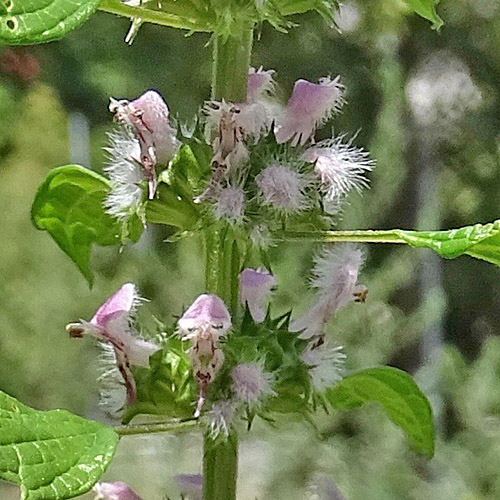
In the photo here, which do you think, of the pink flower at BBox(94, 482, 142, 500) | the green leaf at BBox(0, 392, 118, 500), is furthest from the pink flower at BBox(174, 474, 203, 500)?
the green leaf at BBox(0, 392, 118, 500)

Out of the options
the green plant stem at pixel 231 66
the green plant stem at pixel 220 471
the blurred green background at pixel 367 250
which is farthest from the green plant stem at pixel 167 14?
the blurred green background at pixel 367 250

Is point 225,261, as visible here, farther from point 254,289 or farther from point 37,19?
point 37,19

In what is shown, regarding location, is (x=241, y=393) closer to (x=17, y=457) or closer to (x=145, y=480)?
(x=17, y=457)

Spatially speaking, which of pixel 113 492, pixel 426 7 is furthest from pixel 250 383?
pixel 426 7

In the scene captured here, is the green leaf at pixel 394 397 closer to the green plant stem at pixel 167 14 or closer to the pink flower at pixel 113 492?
the pink flower at pixel 113 492

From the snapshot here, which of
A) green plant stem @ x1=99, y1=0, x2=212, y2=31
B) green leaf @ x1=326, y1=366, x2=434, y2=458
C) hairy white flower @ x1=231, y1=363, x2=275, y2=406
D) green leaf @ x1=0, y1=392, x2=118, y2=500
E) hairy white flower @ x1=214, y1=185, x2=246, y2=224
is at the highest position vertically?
green plant stem @ x1=99, y1=0, x2=212, y2=31

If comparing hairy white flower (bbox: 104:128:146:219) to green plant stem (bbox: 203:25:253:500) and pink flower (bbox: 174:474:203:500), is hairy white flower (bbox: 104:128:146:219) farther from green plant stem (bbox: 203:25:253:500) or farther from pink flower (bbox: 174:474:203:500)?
pink flower (bbox: 174:474:203:500)

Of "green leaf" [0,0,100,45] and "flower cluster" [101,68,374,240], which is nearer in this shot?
"green leaf" [0,0,100,45]

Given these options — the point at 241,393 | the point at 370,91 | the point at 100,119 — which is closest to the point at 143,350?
the point at 241,393
